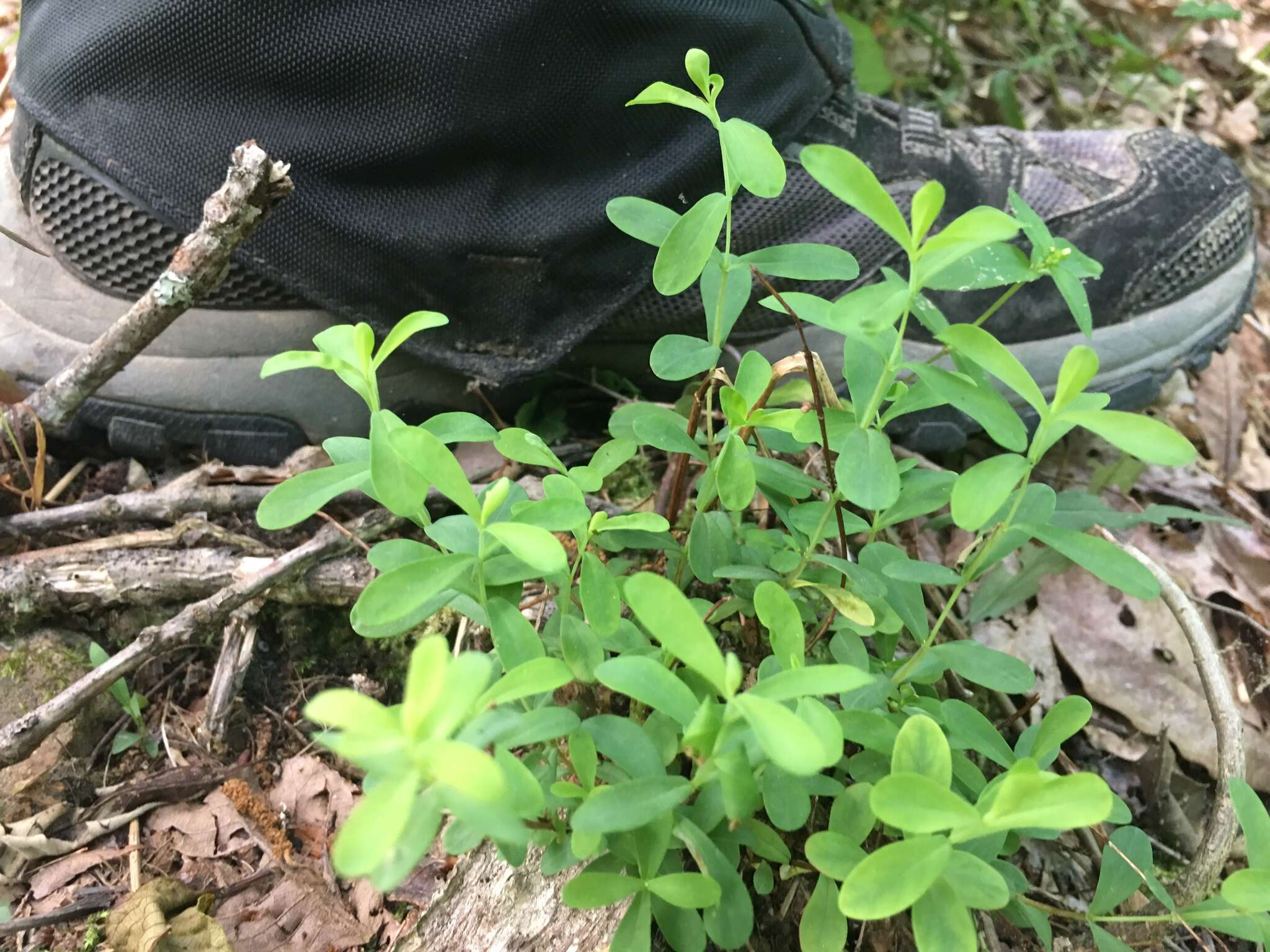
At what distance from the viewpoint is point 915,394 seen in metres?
0.84

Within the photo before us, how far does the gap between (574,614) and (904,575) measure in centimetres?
31

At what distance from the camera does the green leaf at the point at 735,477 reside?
0.78 m

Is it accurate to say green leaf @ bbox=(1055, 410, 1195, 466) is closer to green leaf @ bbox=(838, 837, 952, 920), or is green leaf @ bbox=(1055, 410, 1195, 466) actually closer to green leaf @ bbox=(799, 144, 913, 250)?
green leaf @ bbox=(799, 144, 913, 250)

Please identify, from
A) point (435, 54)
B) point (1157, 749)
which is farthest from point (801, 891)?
point (435, 54)

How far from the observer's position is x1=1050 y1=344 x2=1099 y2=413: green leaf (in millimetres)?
633

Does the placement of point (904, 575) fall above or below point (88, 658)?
above

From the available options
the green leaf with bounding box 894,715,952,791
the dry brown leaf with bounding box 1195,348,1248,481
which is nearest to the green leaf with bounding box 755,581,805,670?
the green leaf with bounding box 894,715,952,791

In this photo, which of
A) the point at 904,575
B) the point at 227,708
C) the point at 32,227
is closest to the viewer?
the point at 904,575

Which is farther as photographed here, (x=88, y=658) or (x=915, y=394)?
(x=88, y=658)

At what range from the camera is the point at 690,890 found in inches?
25.6

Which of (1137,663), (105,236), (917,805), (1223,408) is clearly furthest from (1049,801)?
(1223,408)

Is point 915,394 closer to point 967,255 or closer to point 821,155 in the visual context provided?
point 967,255

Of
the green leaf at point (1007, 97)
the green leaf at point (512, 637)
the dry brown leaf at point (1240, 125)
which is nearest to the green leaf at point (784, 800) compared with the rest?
the green leaf at point (512, 637)

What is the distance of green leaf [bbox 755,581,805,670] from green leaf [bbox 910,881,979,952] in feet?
0.64
